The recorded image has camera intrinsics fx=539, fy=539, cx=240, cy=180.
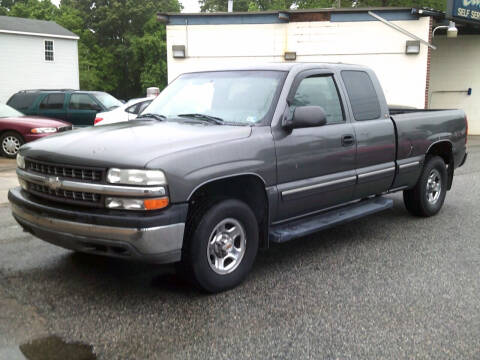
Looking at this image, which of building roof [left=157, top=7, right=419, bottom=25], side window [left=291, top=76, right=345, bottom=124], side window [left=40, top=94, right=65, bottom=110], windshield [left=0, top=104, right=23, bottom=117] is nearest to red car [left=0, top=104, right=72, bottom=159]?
windshield [left=0, top=104, right=23, bottom=117]

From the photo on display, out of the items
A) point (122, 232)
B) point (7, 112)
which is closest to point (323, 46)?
point (7, 112)

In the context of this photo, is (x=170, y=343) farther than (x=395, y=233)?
No

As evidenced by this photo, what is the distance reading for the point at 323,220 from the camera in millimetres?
5227

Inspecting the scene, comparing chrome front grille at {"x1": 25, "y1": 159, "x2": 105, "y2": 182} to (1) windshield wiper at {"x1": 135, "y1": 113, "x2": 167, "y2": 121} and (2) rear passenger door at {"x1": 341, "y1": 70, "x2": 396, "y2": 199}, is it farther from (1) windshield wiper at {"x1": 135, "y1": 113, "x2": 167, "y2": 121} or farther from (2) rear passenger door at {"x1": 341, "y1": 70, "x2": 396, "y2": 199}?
(2) rear passenger door at {"x1": 341, "y1": 70, "x2": 396, "y2": 199}

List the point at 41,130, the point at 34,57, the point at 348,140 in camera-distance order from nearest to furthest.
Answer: the point at 348,140 < the point at 41,130 < the point at 34,57

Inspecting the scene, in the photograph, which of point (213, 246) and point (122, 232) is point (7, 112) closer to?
point (213, 246)

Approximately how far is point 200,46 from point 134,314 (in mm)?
14496

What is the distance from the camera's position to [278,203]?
15.2ft

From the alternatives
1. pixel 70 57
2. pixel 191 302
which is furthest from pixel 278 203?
pixel 70 57

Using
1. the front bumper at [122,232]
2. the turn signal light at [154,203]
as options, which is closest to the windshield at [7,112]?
the front bumper at [122,232]

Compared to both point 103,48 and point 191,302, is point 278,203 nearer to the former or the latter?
point 191,302

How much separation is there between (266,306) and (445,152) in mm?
4253

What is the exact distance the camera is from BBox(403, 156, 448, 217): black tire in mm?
6789

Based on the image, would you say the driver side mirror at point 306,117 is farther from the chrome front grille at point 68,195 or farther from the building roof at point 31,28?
the building roof at point 31,28
